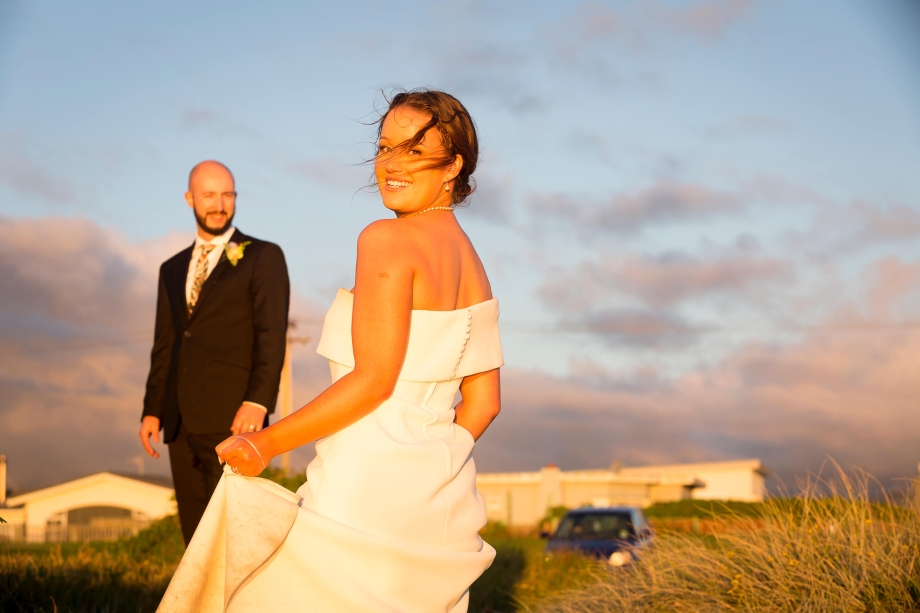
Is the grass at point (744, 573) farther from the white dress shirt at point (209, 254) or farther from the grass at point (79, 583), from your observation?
the white dress shirt at point (209, 254)

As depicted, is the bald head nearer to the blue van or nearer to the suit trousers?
the suit trousers

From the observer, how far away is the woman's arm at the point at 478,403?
9.44ft

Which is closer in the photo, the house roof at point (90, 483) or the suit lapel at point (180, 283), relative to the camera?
the suit lapel at point (180, 283)

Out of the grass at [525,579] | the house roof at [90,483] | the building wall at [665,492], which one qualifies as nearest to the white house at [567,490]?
the building wall at [665,492]

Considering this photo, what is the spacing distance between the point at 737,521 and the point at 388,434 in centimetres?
514

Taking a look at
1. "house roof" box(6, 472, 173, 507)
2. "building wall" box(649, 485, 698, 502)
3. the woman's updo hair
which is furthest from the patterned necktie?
"building wall" box(649, 485, 698, 502)

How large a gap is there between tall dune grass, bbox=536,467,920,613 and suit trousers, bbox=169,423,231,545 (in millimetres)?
2569

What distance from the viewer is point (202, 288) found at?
476 centimetres

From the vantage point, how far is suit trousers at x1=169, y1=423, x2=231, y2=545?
4.59 metres

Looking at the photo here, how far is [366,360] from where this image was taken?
7.86 ft

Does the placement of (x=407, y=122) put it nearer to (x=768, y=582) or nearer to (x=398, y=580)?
(x=398, y=580)

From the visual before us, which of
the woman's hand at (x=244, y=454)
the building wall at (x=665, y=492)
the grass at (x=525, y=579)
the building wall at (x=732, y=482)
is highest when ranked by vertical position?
the woman's hand at (x=244, y=454)

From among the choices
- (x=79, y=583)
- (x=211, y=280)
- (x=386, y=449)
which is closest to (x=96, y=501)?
(x=79, y=583)

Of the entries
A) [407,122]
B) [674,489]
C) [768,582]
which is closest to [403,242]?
[407,122]
